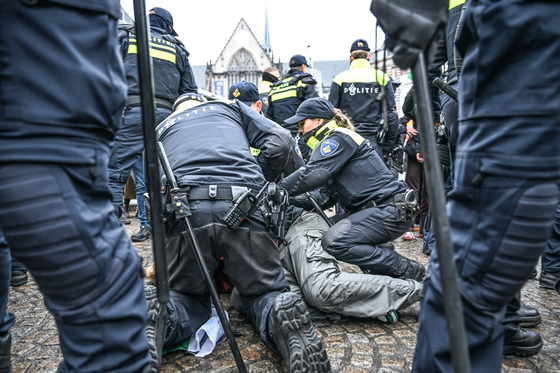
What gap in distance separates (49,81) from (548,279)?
357cm

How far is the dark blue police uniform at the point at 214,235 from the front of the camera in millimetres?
2137

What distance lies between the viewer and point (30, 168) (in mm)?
878

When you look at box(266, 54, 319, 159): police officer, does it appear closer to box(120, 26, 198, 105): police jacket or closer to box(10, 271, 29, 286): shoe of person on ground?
box(120, 26, 198, 105): police jacket

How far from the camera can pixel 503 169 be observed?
101 cm

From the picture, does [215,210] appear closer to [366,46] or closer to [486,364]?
[486,364]

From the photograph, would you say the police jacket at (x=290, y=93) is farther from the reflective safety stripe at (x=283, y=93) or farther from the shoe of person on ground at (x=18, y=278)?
the shoe of person on ground at (x=18, y=278)

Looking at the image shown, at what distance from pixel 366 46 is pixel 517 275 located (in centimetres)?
505

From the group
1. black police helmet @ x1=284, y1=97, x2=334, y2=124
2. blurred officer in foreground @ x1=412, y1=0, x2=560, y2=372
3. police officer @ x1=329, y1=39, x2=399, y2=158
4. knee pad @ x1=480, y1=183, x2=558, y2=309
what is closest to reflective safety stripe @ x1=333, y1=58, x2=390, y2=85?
police officer @ x1=329, y1=39, x2=399, y2=158

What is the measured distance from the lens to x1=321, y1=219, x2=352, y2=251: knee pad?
2895mm

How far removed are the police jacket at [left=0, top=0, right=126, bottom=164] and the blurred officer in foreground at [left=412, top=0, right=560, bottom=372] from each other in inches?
37.3

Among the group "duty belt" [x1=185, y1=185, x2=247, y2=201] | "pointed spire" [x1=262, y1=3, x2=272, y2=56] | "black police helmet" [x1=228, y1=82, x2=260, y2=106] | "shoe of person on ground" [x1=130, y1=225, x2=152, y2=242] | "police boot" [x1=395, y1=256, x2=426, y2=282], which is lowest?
"shoe of person on ground" [x1=130, y1=225, x2=152, y2=242]

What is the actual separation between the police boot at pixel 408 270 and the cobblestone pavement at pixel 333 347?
25 centimetres

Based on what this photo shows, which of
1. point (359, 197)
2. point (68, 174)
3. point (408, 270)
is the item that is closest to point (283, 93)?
point (359, 197)

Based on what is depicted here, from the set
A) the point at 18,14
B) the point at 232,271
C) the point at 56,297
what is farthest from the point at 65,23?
the point at 232,271
